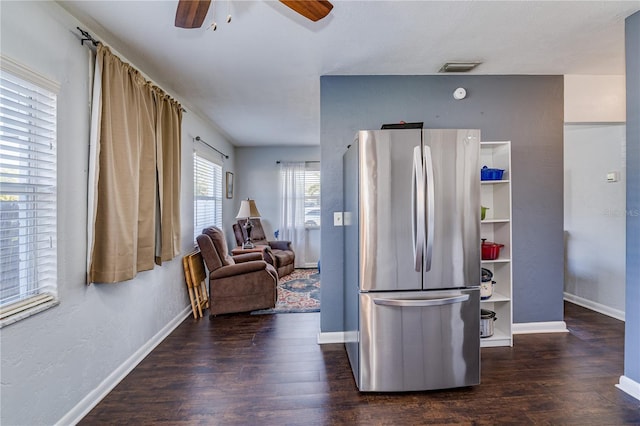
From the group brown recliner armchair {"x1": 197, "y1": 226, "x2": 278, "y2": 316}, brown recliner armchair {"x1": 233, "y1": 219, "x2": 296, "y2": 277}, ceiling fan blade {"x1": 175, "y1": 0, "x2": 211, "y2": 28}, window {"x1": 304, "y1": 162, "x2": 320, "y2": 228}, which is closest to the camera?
ceiling fan blade {"x1": 175, "y1": 0, "x2": 211, "y2": 28}

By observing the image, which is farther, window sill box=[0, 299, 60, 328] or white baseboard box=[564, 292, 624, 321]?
white baseboard box=[564, 292, 624, 321]

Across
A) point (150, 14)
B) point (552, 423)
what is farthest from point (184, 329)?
point (552, 423)

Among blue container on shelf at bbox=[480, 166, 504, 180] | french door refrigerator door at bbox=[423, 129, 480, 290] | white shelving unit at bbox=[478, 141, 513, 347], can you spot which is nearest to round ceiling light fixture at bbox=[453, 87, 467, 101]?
white shelving unit at bbox=[478, 141, 513, 347]

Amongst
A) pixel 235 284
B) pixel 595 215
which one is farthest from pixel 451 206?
pixel 595 215

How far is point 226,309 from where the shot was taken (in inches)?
137

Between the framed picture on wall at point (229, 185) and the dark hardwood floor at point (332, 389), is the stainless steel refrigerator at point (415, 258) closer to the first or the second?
the dark hardwood floor at point (332, 389)

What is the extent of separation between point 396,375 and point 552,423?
2.94 ft

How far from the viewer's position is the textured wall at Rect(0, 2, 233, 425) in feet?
4.80

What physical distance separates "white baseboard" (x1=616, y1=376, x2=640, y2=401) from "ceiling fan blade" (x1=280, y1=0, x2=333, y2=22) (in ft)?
9.82

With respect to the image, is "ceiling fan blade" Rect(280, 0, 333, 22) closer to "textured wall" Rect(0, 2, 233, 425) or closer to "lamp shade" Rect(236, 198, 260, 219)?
"textured wall" Rect(0, 2, 233, 425)

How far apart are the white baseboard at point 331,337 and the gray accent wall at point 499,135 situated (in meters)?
0.05

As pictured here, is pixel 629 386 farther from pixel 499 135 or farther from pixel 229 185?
pixel 229 185

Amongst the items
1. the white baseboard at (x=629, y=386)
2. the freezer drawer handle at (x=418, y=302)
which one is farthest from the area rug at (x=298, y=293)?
the white baseboard at (x=629, y=386)

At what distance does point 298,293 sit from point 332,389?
224 cm
